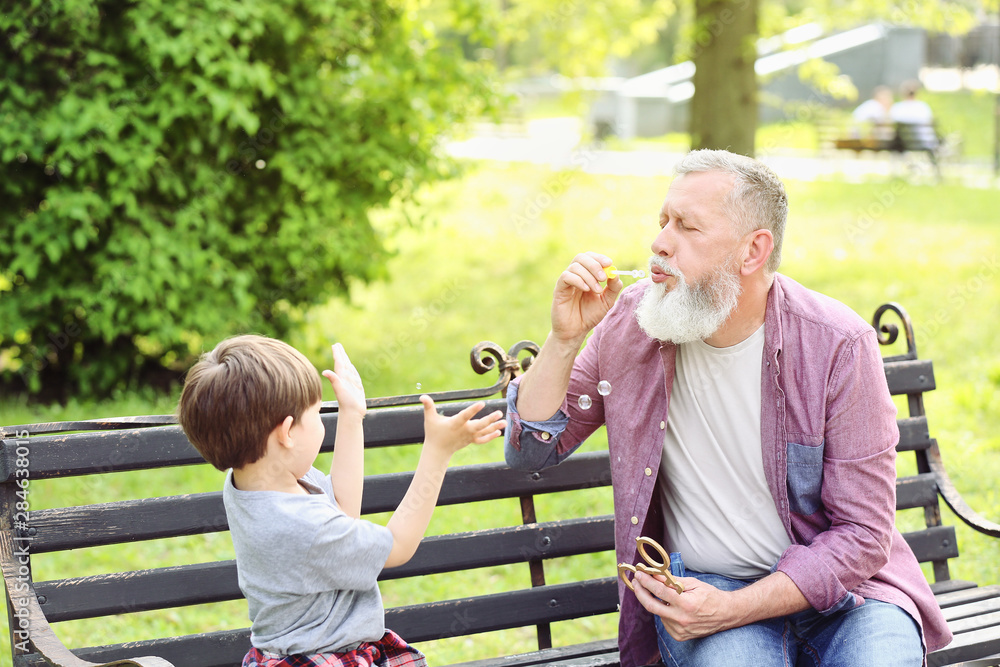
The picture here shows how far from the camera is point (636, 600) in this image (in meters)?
2.39

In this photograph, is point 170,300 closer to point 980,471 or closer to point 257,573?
point 257,573

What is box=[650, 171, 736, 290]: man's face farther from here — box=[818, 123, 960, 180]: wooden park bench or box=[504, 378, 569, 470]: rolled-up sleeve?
box=[818, 123, 960, 180]: wooden park bench

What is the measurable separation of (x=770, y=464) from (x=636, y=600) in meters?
0.48

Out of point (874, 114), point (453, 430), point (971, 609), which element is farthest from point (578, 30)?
point (874, 114)

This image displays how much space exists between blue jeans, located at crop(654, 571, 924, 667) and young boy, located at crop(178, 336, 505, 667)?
0.76m

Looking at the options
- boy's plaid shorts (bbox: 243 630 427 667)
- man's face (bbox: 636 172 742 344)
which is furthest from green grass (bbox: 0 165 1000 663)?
man's face (bbox: 636 172 742 344)

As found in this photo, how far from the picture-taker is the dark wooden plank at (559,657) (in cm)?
249

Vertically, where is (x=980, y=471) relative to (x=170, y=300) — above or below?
below

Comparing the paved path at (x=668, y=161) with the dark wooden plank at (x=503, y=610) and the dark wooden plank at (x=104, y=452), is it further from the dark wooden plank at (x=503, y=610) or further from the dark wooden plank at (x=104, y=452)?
the dark wooden plank at (x=104, y=452)

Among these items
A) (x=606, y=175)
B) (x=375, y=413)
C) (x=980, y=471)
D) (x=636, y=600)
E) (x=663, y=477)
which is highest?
(x=606, y=175)

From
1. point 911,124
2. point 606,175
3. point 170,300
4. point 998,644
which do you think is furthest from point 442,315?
point 911,124

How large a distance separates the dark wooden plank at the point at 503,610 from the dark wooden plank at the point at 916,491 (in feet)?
3.15

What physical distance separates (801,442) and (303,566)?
3.92ft

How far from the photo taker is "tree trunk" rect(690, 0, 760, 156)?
7.46m
